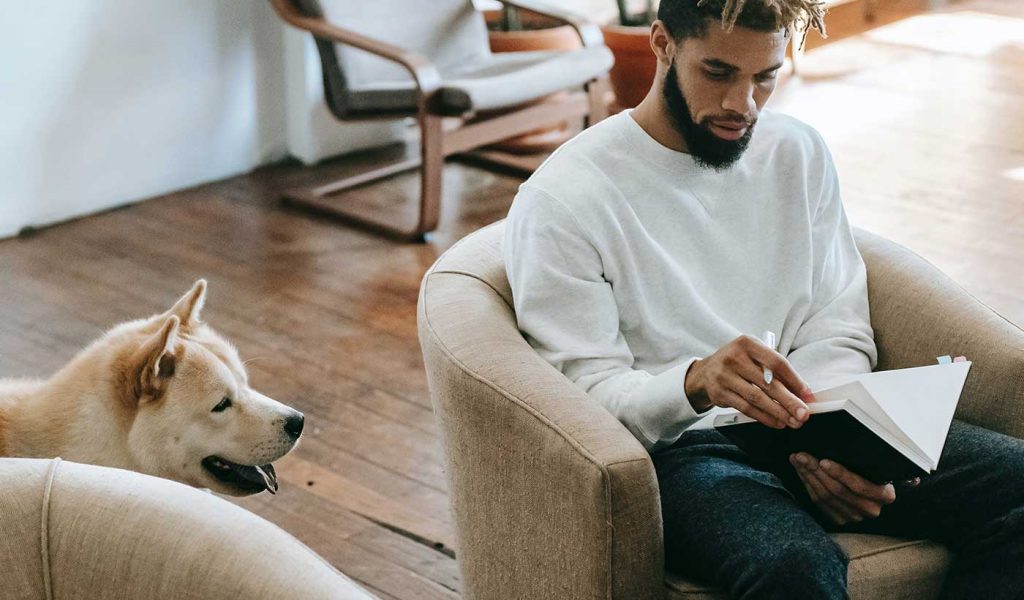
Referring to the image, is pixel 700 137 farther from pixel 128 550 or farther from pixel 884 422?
pixel 128 550

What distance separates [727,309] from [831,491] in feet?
1.07

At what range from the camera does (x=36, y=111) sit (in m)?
3.45

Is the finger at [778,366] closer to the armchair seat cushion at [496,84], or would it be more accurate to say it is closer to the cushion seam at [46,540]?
the cushion seam at [46,540]

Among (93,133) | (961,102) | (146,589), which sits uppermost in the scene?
(146,589)

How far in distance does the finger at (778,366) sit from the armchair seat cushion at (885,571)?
8.3 inches

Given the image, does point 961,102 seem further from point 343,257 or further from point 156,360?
point 156,360

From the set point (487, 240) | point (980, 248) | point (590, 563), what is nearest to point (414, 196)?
point (980, 248)

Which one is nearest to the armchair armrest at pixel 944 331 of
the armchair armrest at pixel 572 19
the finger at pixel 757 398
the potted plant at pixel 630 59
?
the finger at pixel 757 398

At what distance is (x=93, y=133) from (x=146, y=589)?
8.70 feet

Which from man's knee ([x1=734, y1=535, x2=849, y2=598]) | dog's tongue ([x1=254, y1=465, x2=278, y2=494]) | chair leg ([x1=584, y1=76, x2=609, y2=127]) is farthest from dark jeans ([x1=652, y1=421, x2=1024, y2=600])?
chair leg ([x1=584, y1=76, x2=609, y2=127])

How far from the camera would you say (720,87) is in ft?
5.42

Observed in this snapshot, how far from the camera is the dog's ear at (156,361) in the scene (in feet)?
5.05

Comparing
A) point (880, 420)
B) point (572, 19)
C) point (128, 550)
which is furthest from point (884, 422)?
point (572, 19)

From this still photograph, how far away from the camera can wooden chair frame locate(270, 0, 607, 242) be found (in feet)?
11.2
